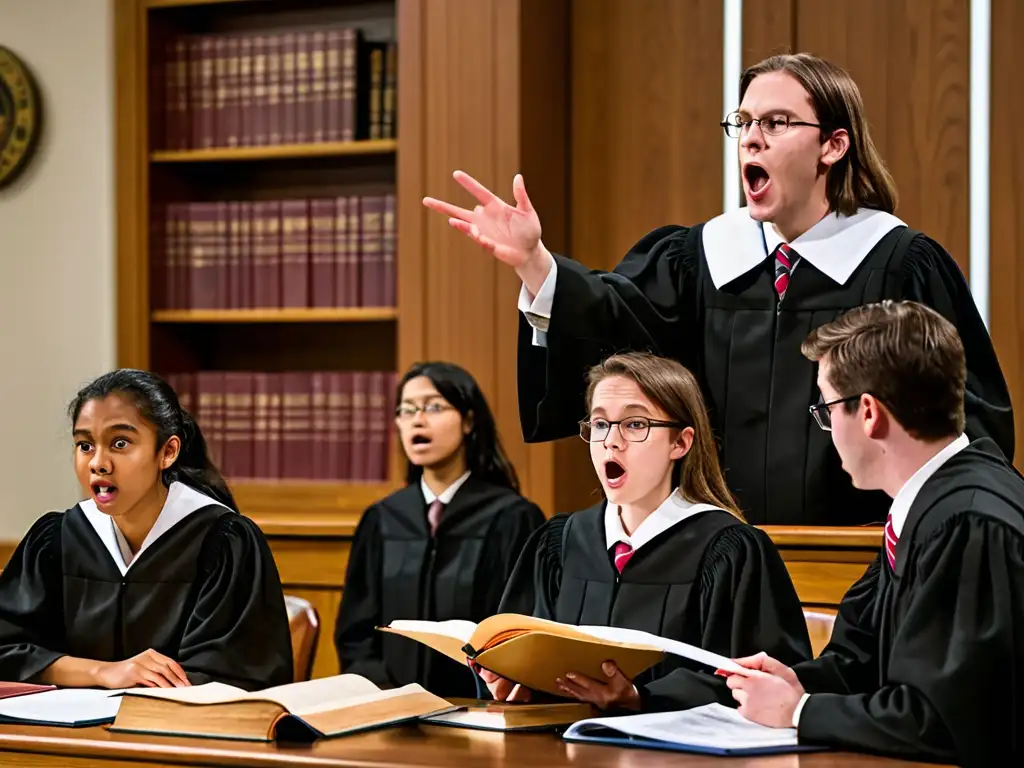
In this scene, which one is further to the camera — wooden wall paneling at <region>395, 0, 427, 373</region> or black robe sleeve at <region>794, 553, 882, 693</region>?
wooden wall paneling at <region>395, 0, 427, 373</region>

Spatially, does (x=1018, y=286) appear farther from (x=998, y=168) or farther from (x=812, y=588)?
(x=812, y=588)

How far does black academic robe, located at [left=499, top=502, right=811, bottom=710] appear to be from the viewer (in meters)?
2.65

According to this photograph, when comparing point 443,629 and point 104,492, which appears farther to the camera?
point 104,492

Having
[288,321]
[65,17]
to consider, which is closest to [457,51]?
[288,321]

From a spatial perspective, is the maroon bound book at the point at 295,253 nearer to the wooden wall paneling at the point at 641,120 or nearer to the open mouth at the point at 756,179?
the wooden wall paneling at the point at 641,120

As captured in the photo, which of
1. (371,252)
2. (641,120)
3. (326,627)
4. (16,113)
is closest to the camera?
(326,627)

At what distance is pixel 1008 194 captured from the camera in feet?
15.6

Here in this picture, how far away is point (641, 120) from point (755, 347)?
190 cm

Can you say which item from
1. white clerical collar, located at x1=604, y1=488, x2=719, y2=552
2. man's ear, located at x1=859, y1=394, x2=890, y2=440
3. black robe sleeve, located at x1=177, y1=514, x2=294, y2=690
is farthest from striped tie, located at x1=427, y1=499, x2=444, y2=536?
man's ear, located at x1=859, y1=394, x2=890, y2=440

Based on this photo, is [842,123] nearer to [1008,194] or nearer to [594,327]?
[594,327]

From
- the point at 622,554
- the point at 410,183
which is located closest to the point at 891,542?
the point at 622,554

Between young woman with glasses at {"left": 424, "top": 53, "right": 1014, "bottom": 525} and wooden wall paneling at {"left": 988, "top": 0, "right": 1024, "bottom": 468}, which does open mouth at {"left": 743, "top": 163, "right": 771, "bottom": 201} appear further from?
wooden wall paneling at {"left": 988, "top": 0, "right": 1024, "bottom": 468}

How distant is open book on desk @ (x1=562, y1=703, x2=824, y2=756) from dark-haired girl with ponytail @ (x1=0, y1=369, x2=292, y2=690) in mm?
1019

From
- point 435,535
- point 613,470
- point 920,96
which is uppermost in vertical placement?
point 920,96
